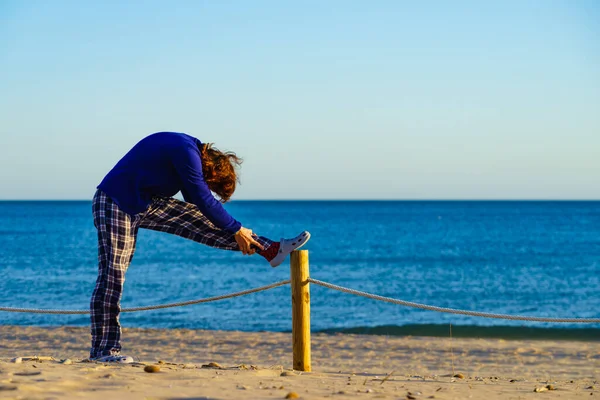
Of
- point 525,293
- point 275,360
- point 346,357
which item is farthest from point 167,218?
point 525,293

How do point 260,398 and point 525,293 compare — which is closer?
point 260,398

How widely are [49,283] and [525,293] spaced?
15.1m

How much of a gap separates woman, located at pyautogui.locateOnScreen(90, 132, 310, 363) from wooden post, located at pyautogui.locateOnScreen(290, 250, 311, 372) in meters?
0.22

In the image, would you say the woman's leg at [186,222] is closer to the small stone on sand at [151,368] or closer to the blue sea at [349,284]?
the small stone on sand at [151,368]

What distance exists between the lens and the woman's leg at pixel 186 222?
4875 mm

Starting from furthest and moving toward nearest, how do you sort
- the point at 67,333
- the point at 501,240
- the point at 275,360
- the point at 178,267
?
the point at 501,240
the point at 178,267
the point at 67,333
the point at 275,360

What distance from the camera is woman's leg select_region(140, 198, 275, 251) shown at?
488cm

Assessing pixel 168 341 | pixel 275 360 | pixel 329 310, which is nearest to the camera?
pixel 275 360

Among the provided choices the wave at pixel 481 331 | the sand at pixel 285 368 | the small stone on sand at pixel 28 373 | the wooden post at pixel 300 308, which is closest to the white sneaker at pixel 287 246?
the wooden post at pixel 300 308

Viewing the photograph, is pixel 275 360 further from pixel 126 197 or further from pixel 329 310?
pixel 329 310

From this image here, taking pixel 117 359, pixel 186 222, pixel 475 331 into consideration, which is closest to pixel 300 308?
pixel 186 222

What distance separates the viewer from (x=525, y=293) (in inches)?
862

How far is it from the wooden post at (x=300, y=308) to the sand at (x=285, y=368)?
26 cm

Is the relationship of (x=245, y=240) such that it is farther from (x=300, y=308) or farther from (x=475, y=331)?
(x=475, y=331)
